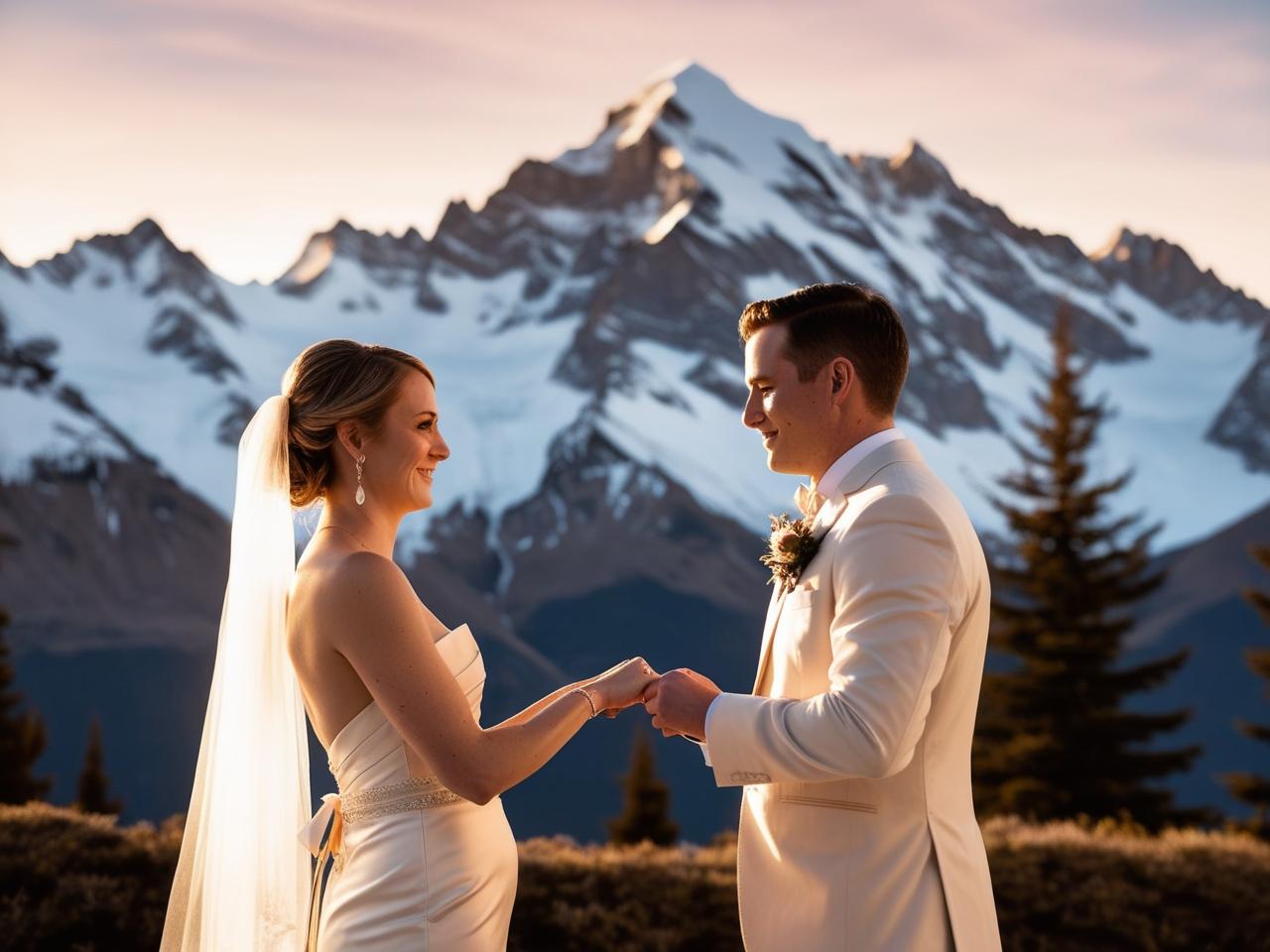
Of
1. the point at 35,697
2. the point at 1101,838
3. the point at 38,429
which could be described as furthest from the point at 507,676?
the point at 1101,838

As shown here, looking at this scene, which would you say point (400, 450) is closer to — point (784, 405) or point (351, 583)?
point (351, 583)

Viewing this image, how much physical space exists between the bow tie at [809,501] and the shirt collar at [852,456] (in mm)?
91

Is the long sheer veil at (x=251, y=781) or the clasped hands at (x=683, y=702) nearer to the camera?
the clasped hands at (x=683, y=702)

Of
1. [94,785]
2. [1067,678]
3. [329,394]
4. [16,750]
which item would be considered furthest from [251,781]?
[94,785]

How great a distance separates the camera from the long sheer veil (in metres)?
4.75

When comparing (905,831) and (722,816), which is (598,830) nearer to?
(722,816)

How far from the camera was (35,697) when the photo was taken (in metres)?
136

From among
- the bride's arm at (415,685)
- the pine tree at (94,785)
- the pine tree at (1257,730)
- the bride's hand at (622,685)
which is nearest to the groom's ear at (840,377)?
the bride's hand at (622,685)

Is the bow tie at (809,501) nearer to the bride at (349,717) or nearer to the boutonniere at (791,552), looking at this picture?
the boutonniere at (791,552)

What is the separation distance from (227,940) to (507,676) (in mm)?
166716

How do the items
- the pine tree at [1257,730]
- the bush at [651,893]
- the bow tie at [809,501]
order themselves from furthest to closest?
the pine tree at [1257,730], the bush at [651,893], the bow tie at [809,501]

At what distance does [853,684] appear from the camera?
3.65m

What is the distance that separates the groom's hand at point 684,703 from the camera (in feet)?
13.3

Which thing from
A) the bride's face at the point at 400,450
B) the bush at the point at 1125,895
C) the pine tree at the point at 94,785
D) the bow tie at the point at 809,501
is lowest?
the bush at the point at 1125,895
